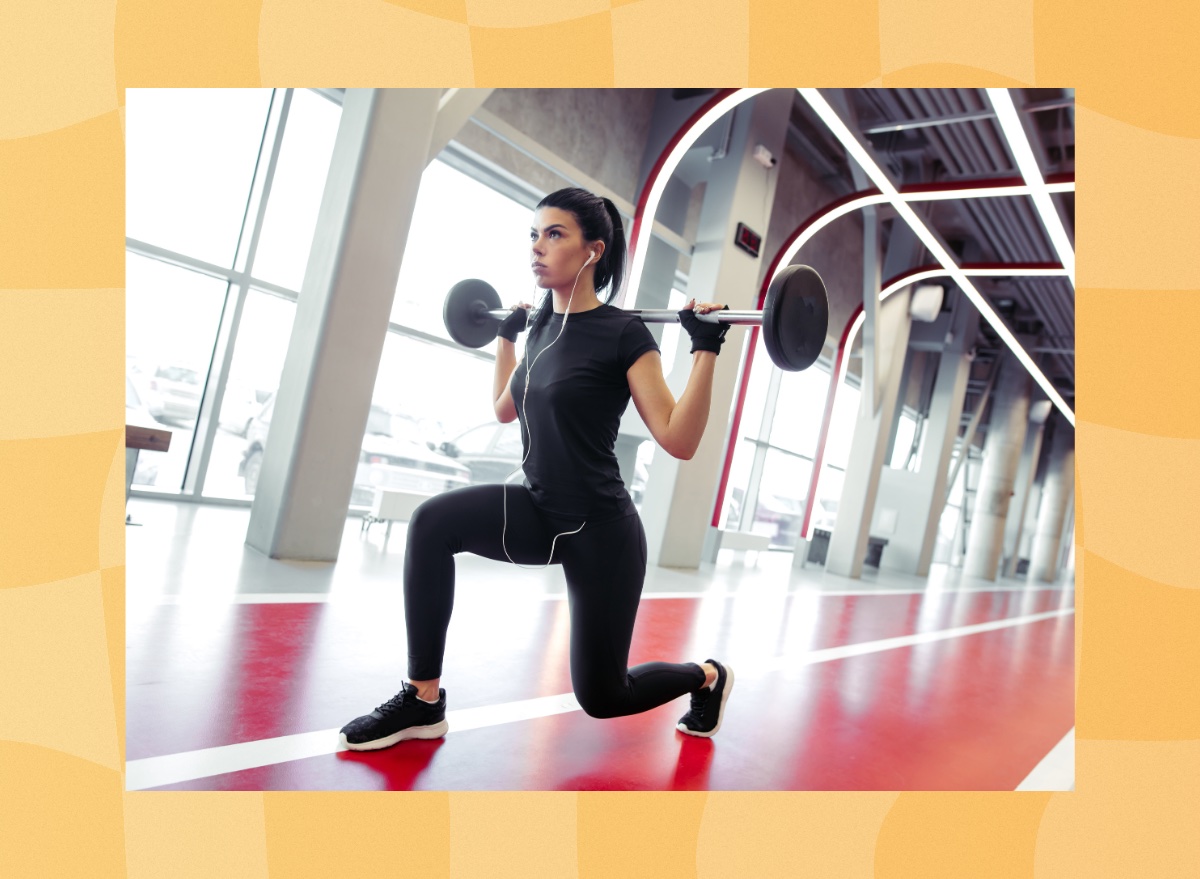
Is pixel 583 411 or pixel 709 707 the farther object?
pixel 709 707

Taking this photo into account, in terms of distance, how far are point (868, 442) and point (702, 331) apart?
9.31 metres

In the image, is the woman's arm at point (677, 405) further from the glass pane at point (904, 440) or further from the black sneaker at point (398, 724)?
the glass pane at point (904, 440)

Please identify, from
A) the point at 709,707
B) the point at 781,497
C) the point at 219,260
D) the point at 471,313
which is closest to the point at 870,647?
the point at 709,707

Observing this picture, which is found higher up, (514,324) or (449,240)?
(449,240)

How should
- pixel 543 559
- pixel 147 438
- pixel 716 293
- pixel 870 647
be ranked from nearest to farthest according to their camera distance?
pixel 543 559 < pixel 147 438 < pixel 870 647 < pixel 716 293

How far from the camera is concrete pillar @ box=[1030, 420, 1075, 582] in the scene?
21.2 meters

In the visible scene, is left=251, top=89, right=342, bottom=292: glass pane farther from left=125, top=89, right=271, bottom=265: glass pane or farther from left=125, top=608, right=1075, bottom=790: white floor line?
left=125, top=608, right=1075, bottom=790: white floor line

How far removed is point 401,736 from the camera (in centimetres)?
193

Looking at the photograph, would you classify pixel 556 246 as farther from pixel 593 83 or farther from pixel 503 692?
pixel 503 692

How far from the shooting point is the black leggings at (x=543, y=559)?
6.10 feet

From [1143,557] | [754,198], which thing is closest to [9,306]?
[1143,557]

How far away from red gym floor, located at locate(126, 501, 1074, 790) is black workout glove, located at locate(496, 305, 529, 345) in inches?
45.4

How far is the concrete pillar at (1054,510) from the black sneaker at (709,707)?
72.2ft

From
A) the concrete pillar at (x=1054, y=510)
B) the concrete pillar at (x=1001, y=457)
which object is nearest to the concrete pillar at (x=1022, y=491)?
the concrete pillar at (x=1054, y=510)
